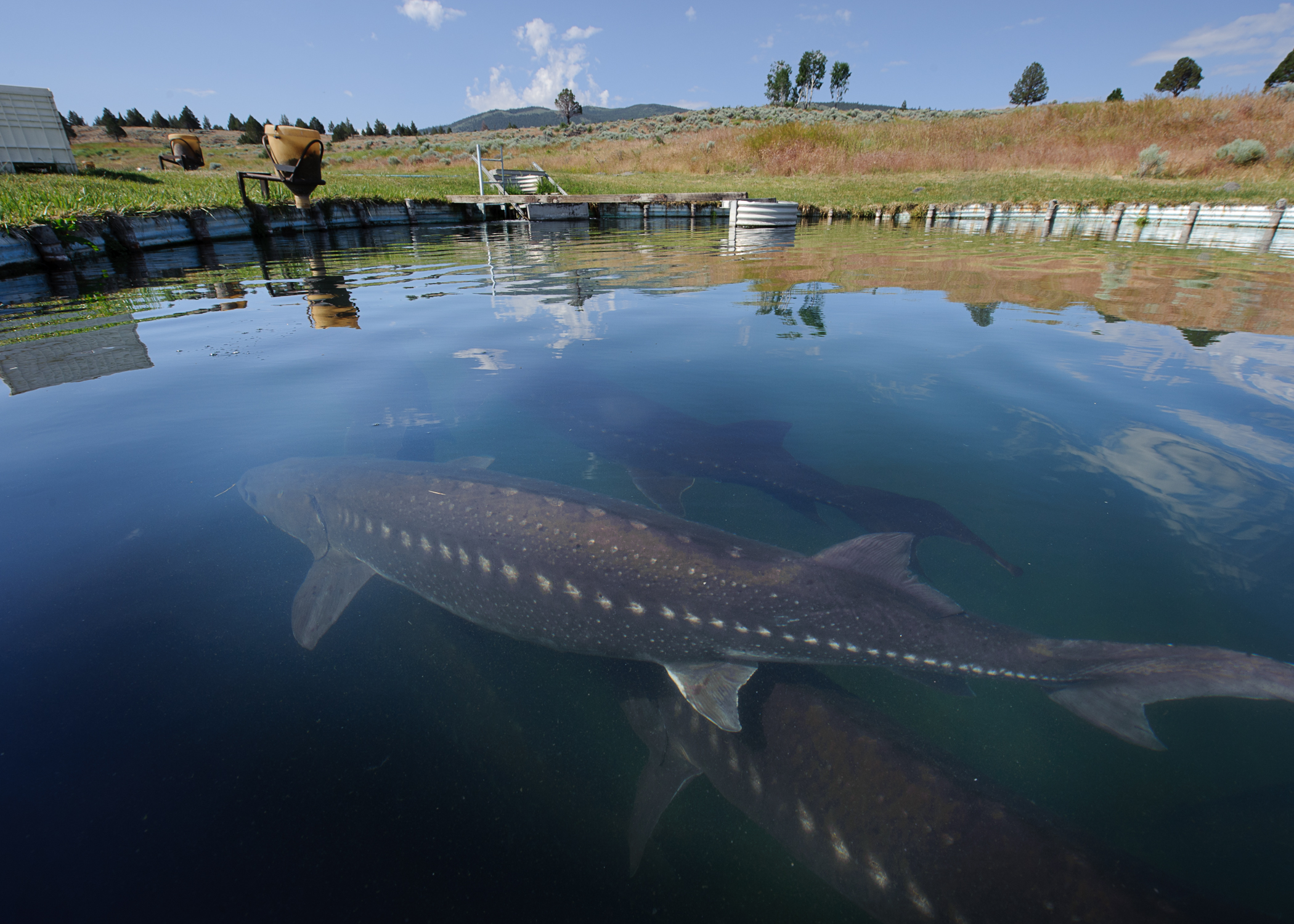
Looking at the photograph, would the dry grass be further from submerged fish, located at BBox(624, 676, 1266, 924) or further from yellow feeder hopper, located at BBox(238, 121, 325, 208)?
submerged fish, located at BBox(624, 676, 1266, 924)

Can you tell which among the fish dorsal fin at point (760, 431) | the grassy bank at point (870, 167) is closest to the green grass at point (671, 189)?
the grassy bank at point (870, 167)

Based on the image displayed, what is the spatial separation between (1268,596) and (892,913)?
2.74 meters

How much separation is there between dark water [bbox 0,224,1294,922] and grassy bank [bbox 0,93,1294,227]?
535 inches

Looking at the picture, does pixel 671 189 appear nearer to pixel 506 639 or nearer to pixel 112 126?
pixel 506 639

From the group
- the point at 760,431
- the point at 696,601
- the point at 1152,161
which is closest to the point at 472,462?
the point at 696,601

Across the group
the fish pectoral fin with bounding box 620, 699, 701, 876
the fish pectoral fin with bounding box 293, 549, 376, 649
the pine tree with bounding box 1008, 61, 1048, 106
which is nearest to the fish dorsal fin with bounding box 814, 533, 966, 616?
the fish pectoral fin with bounding box 620, 699, 701, 876

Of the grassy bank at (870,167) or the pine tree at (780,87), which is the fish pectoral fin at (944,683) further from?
the pine tree at (780,87)

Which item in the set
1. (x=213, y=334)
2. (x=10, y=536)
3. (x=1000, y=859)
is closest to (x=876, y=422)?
(x=1000, y=859)

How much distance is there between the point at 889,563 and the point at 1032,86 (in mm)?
125578

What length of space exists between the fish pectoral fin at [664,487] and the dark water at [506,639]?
4.5 inches

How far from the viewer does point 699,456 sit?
446 centimetres

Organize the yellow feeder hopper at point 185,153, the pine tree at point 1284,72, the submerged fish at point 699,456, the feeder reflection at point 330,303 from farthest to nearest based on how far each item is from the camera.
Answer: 1. the pine tree at point 1284,72
2. the yellow feeder hopper at point 185,153
3. the feeder reflection at point 330,303
4. the submerged fish at point 699,456

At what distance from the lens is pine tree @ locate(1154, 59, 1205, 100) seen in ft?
210

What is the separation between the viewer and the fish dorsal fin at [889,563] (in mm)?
2605
